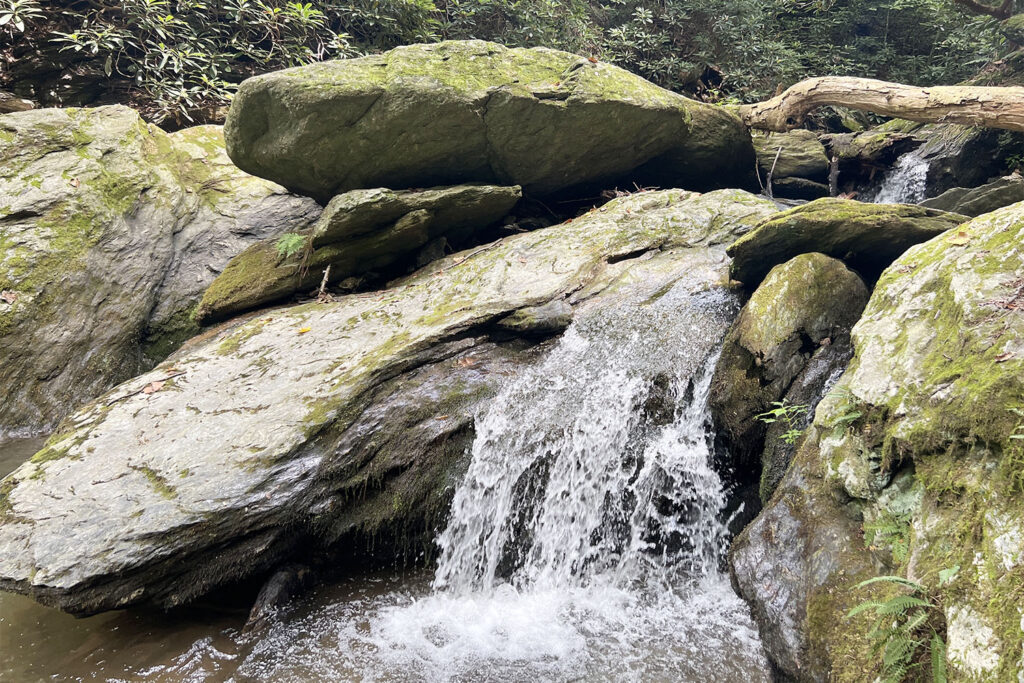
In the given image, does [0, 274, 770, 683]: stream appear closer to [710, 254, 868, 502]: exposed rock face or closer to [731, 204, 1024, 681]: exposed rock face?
[710, 254, 868, 502]: exposed rock face

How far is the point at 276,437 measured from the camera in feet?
13.8

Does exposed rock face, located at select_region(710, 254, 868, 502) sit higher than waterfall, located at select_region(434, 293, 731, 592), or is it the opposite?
exposed rock face, located at select_region(710, 254, 868, 502)

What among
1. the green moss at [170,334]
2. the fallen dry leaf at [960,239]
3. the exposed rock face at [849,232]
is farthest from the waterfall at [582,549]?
the green moss at [170,334]

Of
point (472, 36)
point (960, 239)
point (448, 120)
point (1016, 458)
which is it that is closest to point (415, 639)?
point (1016, 458)

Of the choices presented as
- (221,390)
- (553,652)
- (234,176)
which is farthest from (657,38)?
(553,652)

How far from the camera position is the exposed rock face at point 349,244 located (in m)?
6.46

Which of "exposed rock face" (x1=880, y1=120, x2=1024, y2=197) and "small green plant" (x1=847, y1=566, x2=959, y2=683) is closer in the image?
"small green plant" (x1=847, y1=566, x2=959, y2=683)

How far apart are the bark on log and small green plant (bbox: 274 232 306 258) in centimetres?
717

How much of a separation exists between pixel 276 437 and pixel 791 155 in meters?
9.15

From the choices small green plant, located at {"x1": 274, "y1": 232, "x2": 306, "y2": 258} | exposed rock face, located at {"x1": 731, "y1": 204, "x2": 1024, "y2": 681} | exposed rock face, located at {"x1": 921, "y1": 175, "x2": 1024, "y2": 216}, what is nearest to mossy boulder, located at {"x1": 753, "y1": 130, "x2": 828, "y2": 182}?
exposed rock face, located at {"x1": 921, "y1": 175, "x2": 1024, "y2": 216}

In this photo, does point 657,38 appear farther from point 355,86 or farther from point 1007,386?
point 1007,386

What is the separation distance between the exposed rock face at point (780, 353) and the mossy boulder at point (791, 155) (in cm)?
543

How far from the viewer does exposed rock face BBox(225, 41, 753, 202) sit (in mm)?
6402

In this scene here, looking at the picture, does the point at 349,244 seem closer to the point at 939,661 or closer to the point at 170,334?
the point at 170,334
